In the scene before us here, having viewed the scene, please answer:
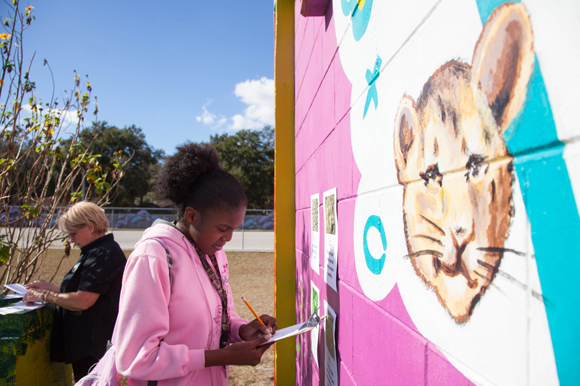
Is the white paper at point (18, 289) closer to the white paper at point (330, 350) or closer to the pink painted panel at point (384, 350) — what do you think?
the white paper at point (330, 350)

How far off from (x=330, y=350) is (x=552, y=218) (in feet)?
5.08

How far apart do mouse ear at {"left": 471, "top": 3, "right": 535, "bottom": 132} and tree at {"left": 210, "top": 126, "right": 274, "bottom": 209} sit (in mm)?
40562

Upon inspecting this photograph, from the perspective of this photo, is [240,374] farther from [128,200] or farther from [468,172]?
[128,200]

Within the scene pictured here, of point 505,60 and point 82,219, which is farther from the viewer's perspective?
point 82,219

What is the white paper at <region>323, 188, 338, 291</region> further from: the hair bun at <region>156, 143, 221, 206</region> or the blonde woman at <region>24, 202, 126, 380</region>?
the blonde woman at <region>24, 202, 126, 380</region>

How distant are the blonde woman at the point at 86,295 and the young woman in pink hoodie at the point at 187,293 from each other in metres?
1.43

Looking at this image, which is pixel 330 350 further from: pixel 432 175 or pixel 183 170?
pixel 432 175

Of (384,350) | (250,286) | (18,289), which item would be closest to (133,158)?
(250,286)

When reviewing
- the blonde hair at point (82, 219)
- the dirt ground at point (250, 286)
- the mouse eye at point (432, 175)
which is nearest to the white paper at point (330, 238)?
the mouse eye at point (432, 175)

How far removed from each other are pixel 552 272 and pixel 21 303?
3848 millimetres

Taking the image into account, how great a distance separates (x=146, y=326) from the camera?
138 cm

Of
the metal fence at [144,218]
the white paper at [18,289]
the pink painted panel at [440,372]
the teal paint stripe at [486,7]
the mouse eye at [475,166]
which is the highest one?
the metal fence at [144,218]

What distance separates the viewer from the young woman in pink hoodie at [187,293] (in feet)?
4.58

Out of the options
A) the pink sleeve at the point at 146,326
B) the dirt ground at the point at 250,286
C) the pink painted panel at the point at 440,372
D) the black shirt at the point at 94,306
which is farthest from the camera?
Answer: the dirt ground at the point at 250,286
